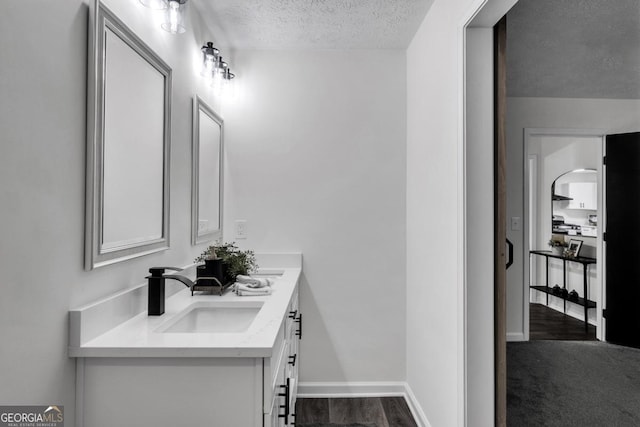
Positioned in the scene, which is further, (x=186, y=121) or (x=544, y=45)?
(x=544, y=45)

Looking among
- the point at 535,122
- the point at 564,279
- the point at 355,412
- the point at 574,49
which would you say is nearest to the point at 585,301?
the point at 564,279

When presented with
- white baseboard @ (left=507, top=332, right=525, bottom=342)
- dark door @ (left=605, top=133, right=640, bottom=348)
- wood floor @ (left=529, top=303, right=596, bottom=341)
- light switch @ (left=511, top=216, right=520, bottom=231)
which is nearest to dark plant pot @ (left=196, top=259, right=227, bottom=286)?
light switch @ (left=511, top=216, right=520, bottom=231)

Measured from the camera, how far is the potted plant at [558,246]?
4.73 meters

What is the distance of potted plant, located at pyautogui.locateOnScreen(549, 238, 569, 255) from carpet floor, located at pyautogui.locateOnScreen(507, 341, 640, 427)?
136cm

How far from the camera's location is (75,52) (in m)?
1.12

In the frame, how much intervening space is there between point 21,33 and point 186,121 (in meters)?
1.09

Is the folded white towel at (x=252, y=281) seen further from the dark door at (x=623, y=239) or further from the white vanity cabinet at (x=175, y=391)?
the dark door at (x=623, y=239)

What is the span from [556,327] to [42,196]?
4.76 meters

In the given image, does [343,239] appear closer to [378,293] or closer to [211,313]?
[378,293]

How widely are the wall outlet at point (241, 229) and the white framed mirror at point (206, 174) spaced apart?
12 cm

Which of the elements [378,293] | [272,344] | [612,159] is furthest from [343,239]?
[612,159]

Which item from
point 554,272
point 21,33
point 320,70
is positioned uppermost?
point 320,70

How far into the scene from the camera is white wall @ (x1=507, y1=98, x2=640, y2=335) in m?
3.64

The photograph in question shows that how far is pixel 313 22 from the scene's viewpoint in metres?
2.32
